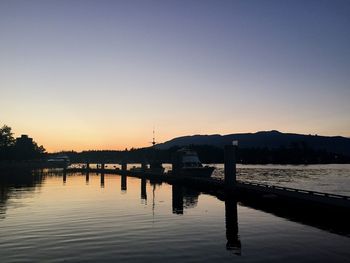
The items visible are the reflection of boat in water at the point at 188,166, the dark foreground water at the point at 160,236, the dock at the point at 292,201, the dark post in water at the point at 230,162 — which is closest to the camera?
the dark foreground water at the point at 160,236

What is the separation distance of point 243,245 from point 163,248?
21.1ft

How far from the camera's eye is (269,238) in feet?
102

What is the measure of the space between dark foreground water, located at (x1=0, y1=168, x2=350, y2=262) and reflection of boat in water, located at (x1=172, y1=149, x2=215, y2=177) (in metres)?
51.3

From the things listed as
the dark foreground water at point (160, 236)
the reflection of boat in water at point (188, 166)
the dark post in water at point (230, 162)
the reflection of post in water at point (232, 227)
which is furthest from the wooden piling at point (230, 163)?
the reflection of boat in water at point (188, 166)

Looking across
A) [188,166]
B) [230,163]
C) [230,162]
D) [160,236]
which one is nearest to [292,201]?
[230,162]

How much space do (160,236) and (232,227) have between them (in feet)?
27.0

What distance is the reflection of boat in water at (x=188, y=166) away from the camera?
102500 mm

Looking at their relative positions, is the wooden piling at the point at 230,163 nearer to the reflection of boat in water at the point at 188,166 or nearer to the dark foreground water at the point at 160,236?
the dark foreground water at the point at 160,236

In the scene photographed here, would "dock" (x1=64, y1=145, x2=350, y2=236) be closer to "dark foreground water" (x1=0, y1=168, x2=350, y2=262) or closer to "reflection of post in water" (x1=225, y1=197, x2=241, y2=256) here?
"dark foreground water" (x1=0, y1=168, x2=350, y2=262)

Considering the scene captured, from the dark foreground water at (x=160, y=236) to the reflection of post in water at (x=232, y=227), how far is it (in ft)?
0.09

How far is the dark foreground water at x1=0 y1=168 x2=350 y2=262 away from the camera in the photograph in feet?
83.5

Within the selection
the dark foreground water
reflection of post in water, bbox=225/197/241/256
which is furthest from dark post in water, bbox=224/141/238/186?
the dark foreground water

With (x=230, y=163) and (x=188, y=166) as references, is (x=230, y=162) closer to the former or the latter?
(x=230, y=163)

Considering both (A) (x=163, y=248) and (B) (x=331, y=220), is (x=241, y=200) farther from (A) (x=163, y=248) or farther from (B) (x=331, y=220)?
(A) (x=163, y=248)
